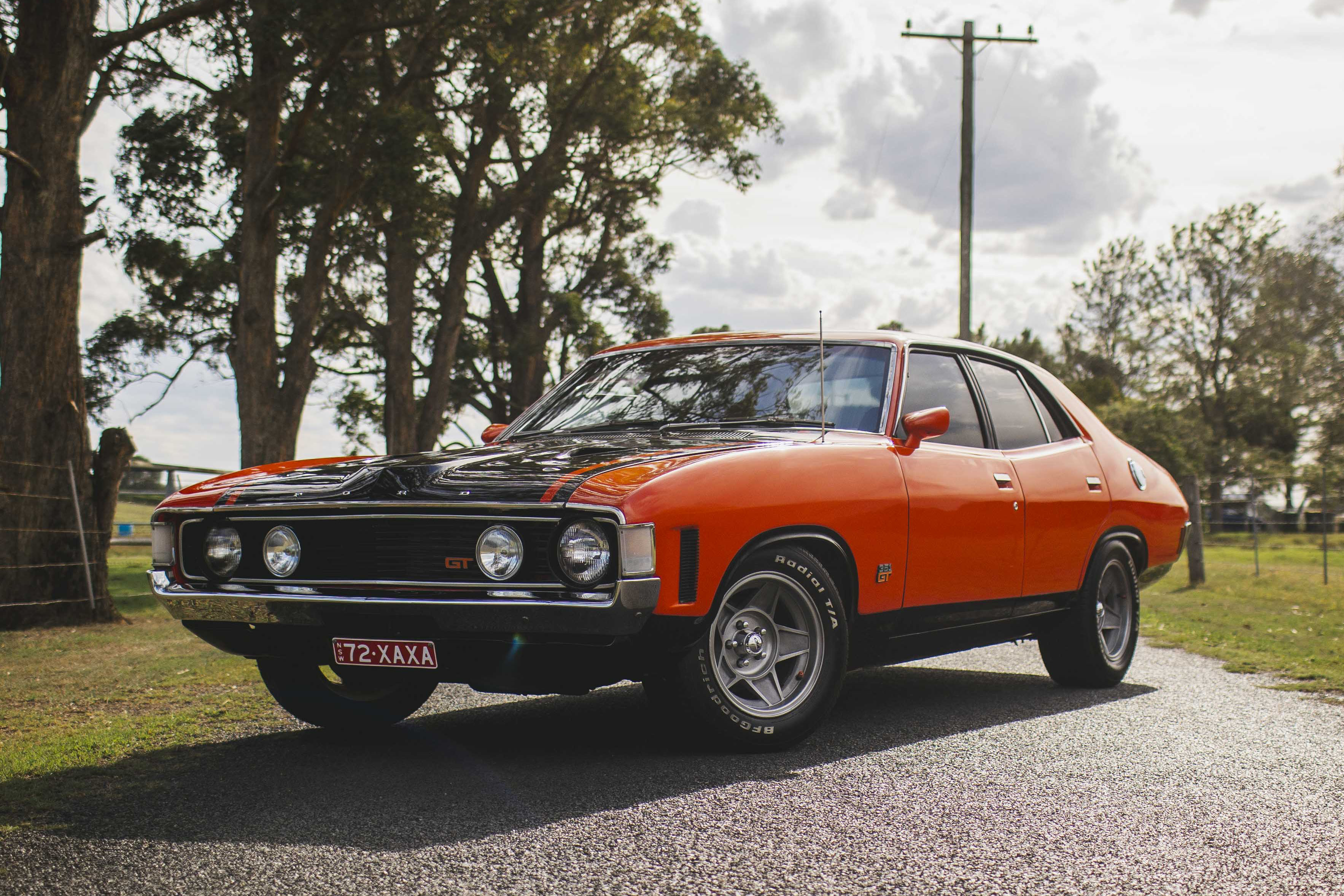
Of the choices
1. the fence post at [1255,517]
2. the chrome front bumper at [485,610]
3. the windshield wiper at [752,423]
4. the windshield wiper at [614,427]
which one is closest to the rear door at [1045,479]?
the windshield wiper at [752,423]

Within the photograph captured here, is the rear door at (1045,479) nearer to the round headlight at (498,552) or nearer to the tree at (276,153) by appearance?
the round headlight at (498,552)

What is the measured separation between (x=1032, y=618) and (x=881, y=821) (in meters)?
2.92

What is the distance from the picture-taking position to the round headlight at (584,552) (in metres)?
4.39

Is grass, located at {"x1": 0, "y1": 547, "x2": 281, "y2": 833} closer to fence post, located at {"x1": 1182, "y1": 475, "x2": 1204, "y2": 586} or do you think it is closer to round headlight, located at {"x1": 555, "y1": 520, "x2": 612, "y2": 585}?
round headlight, located at {"x1": 555, "y1": 520, "x2": 612, "y2": 585}

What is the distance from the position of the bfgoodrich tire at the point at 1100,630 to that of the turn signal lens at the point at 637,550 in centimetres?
333

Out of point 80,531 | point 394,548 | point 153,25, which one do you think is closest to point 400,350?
point 153,25

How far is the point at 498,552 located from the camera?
176 inches

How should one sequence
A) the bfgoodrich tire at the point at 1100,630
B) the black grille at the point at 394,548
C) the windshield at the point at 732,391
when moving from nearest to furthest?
the black grille at the point at 394,548 < the windshield at the point at 732,391 < the bfgoodrich tire at the point at 1100,630

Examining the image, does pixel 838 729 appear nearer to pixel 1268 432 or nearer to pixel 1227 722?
pixel 1227 722

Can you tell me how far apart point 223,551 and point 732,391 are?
2268 millimetres

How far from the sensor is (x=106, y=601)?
12.3 meters

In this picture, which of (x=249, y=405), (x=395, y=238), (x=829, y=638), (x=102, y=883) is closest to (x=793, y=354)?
(x=829, y=638)

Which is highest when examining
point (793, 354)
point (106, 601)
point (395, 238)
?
point (395, 238)

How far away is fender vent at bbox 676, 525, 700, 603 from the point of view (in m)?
4.53
